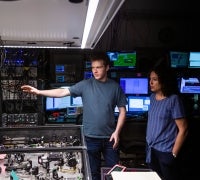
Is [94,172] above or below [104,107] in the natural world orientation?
below

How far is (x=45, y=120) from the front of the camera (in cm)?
453

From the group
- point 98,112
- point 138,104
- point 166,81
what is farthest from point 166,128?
point 138,104

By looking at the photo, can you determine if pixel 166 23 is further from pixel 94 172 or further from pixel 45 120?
pixel 94 172

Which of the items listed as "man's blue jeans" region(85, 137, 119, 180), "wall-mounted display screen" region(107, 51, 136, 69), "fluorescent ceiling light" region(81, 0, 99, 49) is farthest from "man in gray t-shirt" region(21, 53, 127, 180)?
"wall-mounted display screen" region(107, 51, 136, 69)

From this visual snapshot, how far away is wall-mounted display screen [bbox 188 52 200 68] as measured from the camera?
16.4ft

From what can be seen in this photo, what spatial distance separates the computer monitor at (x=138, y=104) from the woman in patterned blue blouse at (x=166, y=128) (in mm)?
2051

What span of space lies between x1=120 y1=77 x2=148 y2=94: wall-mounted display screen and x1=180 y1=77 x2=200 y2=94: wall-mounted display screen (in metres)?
0.62

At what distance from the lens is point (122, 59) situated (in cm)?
487

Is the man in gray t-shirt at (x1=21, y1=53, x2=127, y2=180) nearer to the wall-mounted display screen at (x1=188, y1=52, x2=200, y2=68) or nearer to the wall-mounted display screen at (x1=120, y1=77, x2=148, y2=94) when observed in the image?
the wall-mounted display screen at (x1=120, y1=77, x2=148, y2=94)

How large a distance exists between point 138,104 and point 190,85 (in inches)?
36.2

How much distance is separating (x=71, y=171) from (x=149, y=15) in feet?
15.2

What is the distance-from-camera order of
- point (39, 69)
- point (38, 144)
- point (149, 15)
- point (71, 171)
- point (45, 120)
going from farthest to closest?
point (149, 15), point (45, 120), point (39, 69), point (38, 144), point (71, 171)

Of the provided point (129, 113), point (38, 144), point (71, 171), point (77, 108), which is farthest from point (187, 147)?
point (71, 171)

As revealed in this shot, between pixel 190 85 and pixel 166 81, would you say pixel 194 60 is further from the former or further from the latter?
pixel 166 81
